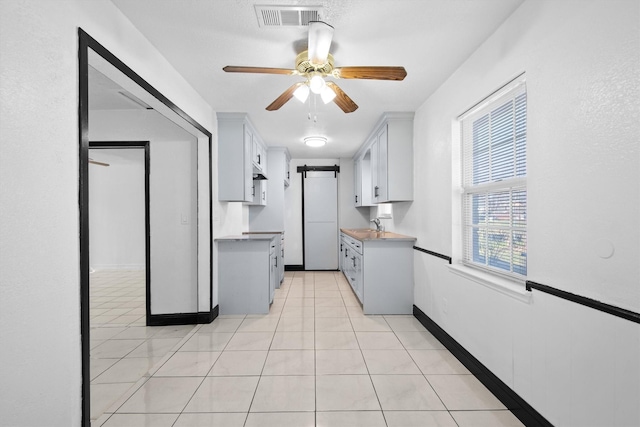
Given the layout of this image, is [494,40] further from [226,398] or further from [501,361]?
[226,398]

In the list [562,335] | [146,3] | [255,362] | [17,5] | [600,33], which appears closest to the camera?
[17,5]

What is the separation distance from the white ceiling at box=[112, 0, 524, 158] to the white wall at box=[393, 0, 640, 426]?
292 mm

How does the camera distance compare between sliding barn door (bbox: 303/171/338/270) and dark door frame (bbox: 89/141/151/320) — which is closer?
dark door frame (bbox: 89/141/151/320)

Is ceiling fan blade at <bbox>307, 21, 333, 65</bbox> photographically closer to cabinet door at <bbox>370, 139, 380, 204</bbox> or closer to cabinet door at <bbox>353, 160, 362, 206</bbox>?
cabinet door at <bbox>370, 139, 380, 204</bbox>

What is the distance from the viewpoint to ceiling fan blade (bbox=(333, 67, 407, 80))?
2070 mm

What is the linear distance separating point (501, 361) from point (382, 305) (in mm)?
1836

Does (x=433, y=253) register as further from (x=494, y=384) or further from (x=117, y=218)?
(x=117, y=218)

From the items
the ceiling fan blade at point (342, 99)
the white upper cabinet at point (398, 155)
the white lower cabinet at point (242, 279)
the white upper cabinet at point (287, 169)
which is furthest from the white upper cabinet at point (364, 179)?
the ceiling fan blade at point (342, 99)

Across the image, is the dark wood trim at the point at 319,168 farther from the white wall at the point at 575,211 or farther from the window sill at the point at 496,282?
the white wall at the point at 575,211

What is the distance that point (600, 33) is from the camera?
4.43ft

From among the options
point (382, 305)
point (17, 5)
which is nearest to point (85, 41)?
point (17, 5)

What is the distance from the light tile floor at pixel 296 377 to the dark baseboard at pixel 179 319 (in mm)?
114

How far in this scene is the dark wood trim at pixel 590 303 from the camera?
3.99 feet

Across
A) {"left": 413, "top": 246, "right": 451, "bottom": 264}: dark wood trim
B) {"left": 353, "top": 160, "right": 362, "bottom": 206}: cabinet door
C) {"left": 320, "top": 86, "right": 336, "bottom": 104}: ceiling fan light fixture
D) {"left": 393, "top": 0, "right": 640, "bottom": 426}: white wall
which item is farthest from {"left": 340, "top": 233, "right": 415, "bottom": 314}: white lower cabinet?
{"left": 353, "top": 160, "right": 362, "bottom": 206}: cabinet door
